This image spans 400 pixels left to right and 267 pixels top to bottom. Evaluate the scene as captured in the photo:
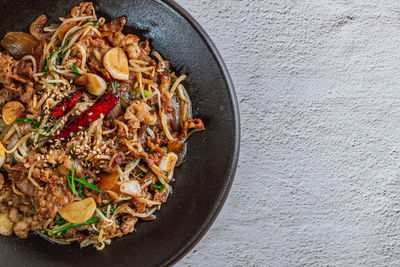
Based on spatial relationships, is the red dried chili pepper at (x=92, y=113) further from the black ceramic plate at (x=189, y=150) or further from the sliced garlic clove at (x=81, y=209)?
the black ceramic plate at (x=189, y=150)

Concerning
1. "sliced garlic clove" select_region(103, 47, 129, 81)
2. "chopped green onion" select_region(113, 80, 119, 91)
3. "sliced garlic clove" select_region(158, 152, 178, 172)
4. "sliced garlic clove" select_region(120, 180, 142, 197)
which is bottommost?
"sliced garlic clove" select_region(120, 180, 142, 197)

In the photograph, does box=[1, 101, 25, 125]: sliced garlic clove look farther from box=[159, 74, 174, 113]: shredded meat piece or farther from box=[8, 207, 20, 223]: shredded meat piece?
box=[159, 74, 174, 113]: shredded meat piece

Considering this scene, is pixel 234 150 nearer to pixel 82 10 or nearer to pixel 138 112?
pixel 138 112

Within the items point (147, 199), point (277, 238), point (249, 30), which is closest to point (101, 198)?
point (147, 199)

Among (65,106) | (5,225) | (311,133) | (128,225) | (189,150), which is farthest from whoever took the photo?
(311,133)

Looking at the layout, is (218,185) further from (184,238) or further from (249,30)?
(249,30)

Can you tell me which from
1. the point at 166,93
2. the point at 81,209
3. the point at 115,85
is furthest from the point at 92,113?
the point at 81,209

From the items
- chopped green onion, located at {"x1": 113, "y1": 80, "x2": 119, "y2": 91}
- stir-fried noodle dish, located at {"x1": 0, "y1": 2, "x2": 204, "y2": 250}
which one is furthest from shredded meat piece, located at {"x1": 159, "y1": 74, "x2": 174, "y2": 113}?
chopped green onion, located at {"x1": 113, "y1": 80, "x2": 119, "y2": 91}
